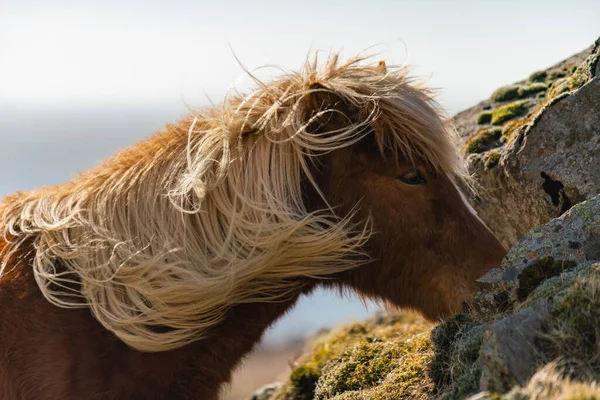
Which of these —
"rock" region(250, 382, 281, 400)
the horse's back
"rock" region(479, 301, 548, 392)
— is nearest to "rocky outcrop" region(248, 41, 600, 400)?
"rock" region(479, 301, 548, 392)

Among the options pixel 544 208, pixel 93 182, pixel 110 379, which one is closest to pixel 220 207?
pixel 93 182

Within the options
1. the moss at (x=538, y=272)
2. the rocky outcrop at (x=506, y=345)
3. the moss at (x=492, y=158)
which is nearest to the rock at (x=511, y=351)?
the rocky outcrop at (x=506, y=345)

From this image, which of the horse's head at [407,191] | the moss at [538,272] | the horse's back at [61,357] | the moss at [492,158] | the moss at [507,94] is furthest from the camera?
the moss at [507,94]

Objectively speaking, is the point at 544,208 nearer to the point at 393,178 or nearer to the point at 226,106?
the point at 393,178

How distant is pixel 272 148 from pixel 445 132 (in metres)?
1.12

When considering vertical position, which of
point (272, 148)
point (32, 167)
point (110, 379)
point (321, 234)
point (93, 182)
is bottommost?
point (110, 379)

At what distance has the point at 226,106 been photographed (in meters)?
3.91

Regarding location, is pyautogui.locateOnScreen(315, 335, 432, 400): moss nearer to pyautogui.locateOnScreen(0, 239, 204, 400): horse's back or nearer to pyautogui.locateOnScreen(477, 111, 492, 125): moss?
pyautogui.locateOnScreen(0, 239, 204, 400): horse's back

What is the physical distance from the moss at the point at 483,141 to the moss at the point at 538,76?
1582 mm

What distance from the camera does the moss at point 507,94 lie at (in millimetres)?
6895

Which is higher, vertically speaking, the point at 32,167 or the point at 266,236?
the point at 32,167

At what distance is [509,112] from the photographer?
620 cm

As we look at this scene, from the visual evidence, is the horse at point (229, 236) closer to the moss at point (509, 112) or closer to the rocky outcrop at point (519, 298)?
the rocky outcrop at point (519, 298)

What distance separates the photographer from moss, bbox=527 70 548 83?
7079 millimetres
